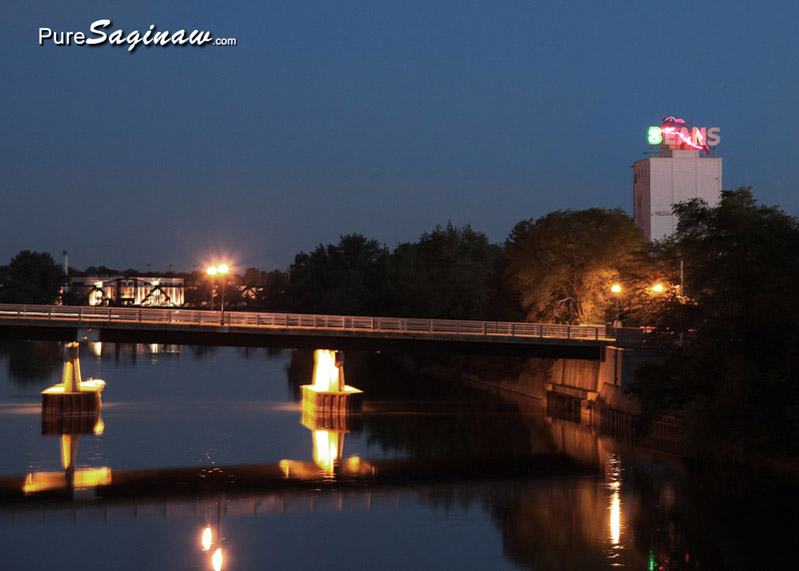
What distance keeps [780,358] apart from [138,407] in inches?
1833

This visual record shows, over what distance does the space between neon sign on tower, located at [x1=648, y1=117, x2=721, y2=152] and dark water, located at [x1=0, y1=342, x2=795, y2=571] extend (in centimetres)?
6527

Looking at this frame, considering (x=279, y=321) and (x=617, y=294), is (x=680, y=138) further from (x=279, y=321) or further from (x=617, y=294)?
(x=279, y=321)

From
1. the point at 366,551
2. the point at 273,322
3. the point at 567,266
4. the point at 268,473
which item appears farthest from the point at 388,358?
the point at 366,551

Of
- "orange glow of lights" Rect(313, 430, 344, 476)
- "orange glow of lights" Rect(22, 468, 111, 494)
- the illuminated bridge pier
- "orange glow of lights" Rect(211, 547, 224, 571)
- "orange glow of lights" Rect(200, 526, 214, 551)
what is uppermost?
the illuminated bridge pier

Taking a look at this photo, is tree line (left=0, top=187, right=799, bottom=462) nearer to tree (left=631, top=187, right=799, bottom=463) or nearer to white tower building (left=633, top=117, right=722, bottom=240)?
tree (left=631, top=187, right=799, bottom=463)

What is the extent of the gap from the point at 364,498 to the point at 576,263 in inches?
1652

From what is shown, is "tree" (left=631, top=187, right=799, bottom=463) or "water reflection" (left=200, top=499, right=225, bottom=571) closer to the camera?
"water reflection" (left=200, top=499, right=225, bottom=571)

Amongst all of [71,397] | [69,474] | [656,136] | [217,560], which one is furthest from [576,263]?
[656,136]

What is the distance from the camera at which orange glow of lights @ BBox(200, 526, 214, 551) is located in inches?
1398

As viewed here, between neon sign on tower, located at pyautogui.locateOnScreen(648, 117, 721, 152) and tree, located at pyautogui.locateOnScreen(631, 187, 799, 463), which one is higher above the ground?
neon sign on tower, located at pyautogui.locateOnScreen(648, 117, 721, 152)

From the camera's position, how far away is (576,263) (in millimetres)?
82188

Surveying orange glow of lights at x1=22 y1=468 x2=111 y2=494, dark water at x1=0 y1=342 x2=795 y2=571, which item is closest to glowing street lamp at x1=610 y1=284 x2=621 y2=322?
dark water at x1=0 y1=342 x2=795 y2=571

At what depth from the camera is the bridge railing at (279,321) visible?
222 ft

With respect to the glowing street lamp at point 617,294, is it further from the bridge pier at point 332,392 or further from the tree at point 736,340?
the bridge pier at point 332,392
